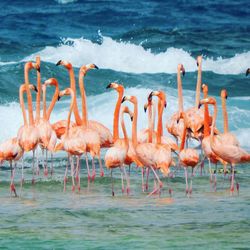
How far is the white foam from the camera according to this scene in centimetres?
2650

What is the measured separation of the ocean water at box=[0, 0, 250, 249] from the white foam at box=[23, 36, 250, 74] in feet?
0.11

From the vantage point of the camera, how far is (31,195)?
1062 cm

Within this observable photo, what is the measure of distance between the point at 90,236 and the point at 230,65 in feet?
63.9

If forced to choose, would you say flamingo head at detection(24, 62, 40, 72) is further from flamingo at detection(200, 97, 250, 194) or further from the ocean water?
flamingo at detection(200, 97, 250, 194)

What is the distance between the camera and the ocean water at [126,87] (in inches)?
336

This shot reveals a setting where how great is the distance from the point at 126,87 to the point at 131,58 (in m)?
4.90

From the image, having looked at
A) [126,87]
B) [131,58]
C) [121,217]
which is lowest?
[121,217]

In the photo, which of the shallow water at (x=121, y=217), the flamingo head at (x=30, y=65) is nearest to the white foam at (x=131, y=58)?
the flamingo head at (x=30, y=65)

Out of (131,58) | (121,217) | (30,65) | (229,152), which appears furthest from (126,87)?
(121,217)

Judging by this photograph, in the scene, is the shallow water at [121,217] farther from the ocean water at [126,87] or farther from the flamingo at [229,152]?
the flamingo at [229,152]

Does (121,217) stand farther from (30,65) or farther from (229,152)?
(30,65)

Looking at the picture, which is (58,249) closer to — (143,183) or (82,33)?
(143,183)

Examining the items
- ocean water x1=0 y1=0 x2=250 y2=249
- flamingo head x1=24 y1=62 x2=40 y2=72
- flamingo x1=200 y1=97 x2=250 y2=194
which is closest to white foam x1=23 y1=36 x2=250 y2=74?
ocean water x1=0 y1=0 x2=250 y2=249

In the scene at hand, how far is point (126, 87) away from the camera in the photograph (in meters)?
22.5
